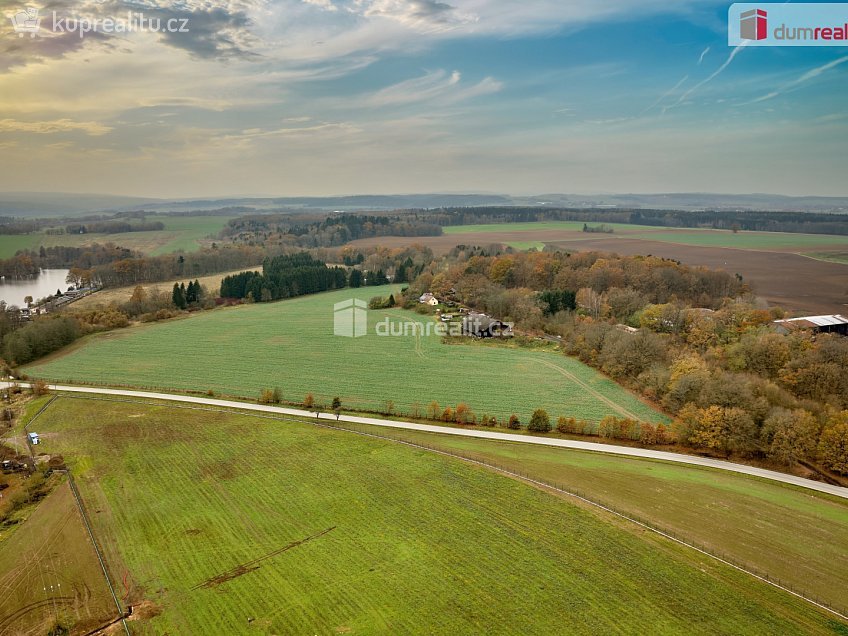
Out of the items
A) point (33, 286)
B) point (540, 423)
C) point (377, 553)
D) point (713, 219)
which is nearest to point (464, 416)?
point (540, 423)

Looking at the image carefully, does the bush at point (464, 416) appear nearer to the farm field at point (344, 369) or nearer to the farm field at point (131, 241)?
the farm field at point (344, 369)

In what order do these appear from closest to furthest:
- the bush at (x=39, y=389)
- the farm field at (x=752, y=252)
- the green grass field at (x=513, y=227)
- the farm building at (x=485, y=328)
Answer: the bush at (x=39, y=389) < the farm field at (x=752, y=252) < the farm building at (x=485, y=328) < the green grass field at (x=513, y=227)

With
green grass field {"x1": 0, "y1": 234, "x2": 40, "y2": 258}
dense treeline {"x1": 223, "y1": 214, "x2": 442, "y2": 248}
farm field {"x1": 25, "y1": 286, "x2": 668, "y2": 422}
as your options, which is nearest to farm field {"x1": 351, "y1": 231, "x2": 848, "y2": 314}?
dense treeline {"x1": 223, "y1": 214, "x2": 442, "y2": 248}

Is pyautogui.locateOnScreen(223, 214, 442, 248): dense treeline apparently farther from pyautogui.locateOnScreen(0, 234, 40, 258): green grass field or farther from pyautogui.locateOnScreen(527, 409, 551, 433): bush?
pyautogui.locateOnScreen(527, 409, 551, 433): bush

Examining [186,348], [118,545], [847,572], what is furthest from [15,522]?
[847,572]

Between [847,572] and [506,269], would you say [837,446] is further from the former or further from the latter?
[506,269]

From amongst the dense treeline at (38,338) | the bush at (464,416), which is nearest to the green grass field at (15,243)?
the dense treeline at (38,338)

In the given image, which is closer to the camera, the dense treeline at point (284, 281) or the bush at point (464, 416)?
the bush at point (464, 416)

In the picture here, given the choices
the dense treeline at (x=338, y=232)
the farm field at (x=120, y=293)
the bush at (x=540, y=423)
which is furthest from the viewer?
the dense treeline at (x=338, y=232)
